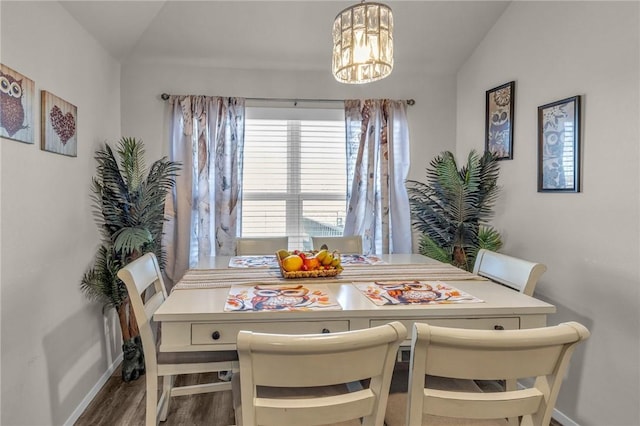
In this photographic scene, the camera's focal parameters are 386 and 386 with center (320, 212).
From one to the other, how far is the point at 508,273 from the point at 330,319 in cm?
94

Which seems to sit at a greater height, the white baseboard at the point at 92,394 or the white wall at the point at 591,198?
the white wall at the point at 591,198

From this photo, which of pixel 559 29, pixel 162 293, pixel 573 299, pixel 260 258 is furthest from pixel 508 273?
pixel 162 293

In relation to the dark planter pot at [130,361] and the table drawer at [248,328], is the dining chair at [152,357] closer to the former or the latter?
the table drawer at [248,328]

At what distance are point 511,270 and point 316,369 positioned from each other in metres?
1.24

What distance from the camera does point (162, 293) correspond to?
6.31 feet

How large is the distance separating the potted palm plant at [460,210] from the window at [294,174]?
0.78m

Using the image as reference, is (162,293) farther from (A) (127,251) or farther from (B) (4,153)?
(B) (4,153)

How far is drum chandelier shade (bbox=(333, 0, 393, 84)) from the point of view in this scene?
1.54m

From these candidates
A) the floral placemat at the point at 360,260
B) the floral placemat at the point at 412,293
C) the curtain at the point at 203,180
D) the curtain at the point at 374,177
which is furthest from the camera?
the curtain at the point at 374,177

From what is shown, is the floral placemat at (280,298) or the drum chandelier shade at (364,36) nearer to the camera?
the floral placemat at (280,298)

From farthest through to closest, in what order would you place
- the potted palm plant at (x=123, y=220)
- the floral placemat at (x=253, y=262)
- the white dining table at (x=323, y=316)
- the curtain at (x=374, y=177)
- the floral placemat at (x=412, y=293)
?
the curtain at (x=374, y=177) < the potted palm plant at (x=123, y=220) < the floral placemat at (x=253, y=262) < the floral placemat at (x=412, y=293) < the white dining table at (x=323, y=316)

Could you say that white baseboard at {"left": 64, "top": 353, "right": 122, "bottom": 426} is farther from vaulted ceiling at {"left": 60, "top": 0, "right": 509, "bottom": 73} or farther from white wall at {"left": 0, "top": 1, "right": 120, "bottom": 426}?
vaulted ceiling at {"left": 60, "top": 0, "right": 509, "bottom": 73}

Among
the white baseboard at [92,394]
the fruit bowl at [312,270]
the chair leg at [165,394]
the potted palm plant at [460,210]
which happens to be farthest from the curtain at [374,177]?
the white baseboard at [92,394]

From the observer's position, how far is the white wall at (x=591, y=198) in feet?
5.93
